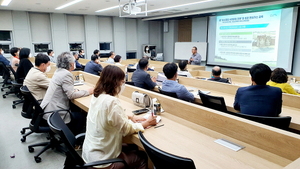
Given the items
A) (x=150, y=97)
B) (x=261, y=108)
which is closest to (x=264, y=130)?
(x=261, y=108)

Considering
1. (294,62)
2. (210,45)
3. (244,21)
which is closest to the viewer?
(294,62)

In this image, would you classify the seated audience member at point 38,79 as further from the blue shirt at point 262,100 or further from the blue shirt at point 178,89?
the blue shirt at point 262,100

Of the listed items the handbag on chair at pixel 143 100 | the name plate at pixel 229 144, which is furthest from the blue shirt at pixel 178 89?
the name plate at pixel 229 144

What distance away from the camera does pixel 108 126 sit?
149 cm

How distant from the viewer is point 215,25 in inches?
331

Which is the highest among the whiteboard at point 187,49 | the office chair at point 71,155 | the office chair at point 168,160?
the whiteboard at point 187,49

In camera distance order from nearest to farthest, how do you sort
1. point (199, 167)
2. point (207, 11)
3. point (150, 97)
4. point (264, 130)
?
point (199, 167) → point (264, 130) → point (150, 97) → point (207, 11)

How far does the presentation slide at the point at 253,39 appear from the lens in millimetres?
6496

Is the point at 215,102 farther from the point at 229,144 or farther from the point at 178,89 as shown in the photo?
the point at 229,144

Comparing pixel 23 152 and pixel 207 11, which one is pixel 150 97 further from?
pixel 207 11

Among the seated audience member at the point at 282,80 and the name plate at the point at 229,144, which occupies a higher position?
the seated audience member at the point at 282,80

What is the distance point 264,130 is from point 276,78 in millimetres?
1680

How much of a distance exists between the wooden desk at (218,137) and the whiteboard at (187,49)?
741 centimetres

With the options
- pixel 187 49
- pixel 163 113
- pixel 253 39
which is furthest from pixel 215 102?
pixel 187 49
